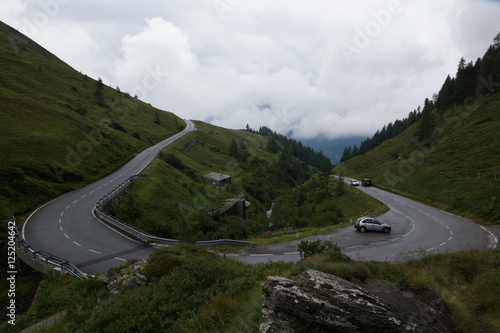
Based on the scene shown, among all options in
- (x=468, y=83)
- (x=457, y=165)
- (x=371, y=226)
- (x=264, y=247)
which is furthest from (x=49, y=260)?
(x=468, y=83)

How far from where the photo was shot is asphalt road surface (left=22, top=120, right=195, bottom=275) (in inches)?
745

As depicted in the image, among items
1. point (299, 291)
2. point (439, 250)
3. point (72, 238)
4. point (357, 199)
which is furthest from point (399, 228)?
point (72, 238)

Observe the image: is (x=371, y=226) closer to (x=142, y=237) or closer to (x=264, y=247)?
(x=264, y=247)

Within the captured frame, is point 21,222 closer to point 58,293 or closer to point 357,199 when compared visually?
point 58,293

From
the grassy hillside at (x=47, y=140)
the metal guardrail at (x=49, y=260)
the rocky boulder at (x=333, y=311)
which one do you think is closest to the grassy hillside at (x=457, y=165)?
the rocky boulder at (x=333, y=311)

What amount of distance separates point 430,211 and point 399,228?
11906 millimetres

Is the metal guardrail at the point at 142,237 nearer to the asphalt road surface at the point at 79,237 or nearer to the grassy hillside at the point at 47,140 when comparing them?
the asphalt road surface at the point at 79,237

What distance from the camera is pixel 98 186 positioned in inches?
1580

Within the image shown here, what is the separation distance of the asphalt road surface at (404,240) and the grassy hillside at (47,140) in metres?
26.8

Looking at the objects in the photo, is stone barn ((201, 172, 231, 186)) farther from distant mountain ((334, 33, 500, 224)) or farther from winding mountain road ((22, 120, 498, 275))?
distant mountain ((334, 33, 500, 224))

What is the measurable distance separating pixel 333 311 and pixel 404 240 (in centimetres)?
2201

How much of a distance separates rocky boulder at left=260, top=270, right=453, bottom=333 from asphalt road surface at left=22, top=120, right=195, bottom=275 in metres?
15.1

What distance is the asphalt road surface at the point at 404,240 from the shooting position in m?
18.9

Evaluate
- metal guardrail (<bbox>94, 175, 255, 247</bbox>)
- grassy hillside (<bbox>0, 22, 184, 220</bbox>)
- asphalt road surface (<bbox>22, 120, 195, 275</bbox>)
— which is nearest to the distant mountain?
metal guardrail (<bbox>94, 175, 255, 247</bbox>)
